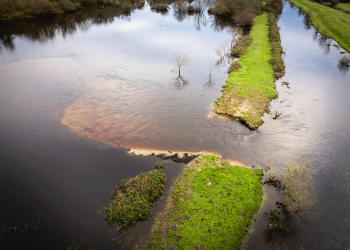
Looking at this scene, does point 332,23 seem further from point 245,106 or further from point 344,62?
point 245,106

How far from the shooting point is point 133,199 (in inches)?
490

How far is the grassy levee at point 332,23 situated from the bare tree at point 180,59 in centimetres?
2656

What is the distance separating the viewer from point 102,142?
682 inches

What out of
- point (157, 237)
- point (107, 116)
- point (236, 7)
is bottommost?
point (157, 237)

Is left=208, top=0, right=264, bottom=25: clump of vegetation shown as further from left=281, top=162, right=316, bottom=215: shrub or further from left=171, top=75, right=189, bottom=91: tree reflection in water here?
left=281, top=162, right=316, bottom=215: shrub

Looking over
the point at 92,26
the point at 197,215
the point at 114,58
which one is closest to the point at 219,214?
the point at 197,215

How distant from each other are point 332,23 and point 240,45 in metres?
26.5

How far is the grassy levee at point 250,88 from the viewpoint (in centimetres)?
2017

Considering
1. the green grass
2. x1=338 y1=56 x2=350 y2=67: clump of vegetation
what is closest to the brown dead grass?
x1=338 y1=56 x2=350 y2=67: clump of vegetation

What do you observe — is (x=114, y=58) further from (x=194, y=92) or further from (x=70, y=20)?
(x=70, y=20)

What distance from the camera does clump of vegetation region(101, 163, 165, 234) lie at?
11.7m

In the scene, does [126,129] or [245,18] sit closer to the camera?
[126,129]

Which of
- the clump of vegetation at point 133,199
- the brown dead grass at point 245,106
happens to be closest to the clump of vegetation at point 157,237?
the clump of vegetation at point 133,199

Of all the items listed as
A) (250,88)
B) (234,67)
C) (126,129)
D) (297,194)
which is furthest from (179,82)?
(297,194)
